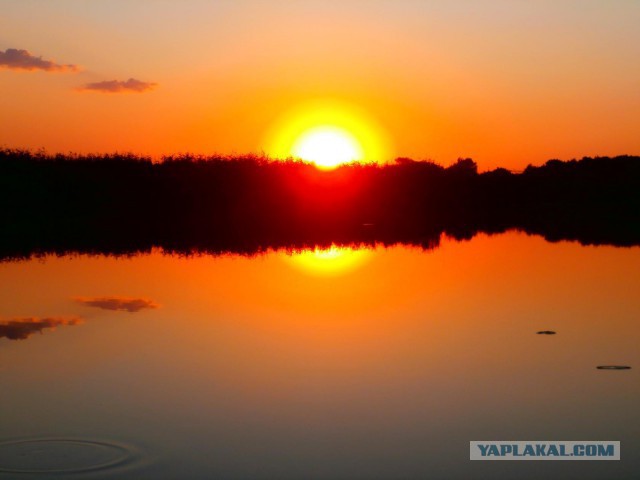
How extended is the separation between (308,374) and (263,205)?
99.1 feet

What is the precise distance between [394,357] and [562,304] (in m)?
4.40

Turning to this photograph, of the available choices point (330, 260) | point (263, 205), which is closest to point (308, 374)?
point (330, 260)

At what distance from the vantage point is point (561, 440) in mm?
6027

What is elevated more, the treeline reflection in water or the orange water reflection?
the treeline reflection in water

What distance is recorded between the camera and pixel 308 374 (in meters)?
8.06

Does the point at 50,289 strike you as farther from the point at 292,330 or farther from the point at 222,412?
the point at 222,412

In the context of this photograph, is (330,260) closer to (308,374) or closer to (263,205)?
A: (308,374)

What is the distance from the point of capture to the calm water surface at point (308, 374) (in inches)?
224

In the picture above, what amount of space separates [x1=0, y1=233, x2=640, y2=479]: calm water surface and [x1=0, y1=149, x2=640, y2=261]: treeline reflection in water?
22.7 ft

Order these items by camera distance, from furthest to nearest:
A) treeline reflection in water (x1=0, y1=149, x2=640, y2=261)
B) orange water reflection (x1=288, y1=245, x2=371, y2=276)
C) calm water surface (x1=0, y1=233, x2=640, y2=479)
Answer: treeline reflection in water (x1=0, y1=149, x2=640, y2=261) < orange water reflection (x1=288, y1=245, x2=371, y2=276) < calm water surface (x1=0, y1=233, x2=640, y2=479)

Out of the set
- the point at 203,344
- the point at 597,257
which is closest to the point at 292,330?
the point at 203,344

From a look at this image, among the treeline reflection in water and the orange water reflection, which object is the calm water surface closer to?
the orange water reflection

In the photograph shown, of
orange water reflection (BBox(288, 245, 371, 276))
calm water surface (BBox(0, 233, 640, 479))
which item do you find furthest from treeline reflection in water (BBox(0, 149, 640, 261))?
calm water surface (BBox(0, 233, 640, 479))

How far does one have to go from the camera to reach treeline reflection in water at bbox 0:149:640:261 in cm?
2373
